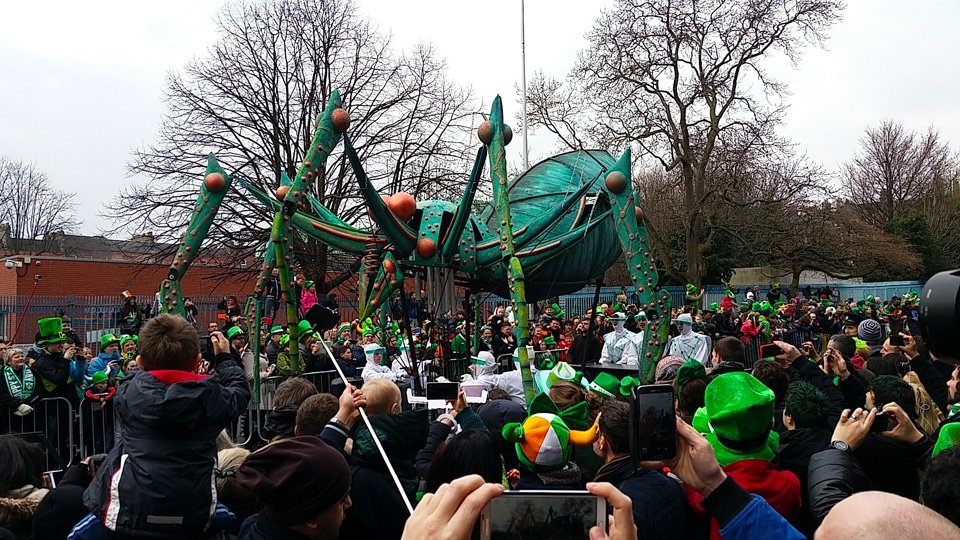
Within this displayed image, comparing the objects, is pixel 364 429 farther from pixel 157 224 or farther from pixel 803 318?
pixel 157 224

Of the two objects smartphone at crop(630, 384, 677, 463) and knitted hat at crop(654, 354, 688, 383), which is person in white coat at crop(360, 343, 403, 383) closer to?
knitted hat at crop(654, 354, 688, 383)

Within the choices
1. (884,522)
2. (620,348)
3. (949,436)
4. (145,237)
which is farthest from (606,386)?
(145,237)

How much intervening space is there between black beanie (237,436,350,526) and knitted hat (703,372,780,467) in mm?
1312

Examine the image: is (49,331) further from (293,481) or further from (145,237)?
(145,237)

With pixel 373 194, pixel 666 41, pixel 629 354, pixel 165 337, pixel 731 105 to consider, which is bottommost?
pixel 629 354

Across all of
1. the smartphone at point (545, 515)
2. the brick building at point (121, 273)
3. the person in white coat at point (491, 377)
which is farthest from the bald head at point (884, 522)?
the brick building at point (121, 273)

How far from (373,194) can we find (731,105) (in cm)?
2356

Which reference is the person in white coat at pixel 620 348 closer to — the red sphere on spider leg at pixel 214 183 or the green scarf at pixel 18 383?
the red sphere on spider leg at pixel 214 183

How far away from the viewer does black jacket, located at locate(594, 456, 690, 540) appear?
2.59 m

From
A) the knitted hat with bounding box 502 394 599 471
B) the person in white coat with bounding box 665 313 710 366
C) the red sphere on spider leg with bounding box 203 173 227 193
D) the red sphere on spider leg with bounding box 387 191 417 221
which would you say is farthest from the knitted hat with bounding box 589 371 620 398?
the person in white coat with bounding box 665 313 710 366

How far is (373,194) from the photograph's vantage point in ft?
26.8

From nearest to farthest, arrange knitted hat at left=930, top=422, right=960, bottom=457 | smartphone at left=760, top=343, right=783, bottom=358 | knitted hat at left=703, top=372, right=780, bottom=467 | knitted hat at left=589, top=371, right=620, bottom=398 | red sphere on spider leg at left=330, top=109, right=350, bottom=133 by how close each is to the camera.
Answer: knitted hat at left=703, top=372, right=780, bottom=467 < knitted hat at left=930, top=422, right=960, bottom=457 < smartphone at left=760, top=343, right=783, bottom=358 < knitted hat at left=589, top=371, right=620, bottom=398 < red sphere on spider leg at left=330, top=109, right=350, bottom=133

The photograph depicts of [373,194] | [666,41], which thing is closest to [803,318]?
[666,41]

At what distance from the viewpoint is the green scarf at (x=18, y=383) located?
7.49 metres
